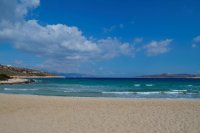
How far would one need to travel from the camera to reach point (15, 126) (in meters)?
10.6

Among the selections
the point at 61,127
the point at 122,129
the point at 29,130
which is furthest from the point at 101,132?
the point at 29,130

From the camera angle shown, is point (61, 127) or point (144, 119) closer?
point (61, 127)

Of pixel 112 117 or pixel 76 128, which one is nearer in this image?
pixel 76 128

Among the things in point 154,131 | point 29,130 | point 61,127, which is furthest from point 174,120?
point 29,130

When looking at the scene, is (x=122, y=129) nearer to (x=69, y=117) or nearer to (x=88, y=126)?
(x=88, y=126)

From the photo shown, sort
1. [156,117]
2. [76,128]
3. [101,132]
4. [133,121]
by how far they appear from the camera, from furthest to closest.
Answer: [156,117] < [133,121] < [76,128] < [101,132]

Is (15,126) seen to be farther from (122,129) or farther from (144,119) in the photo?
(144,119)

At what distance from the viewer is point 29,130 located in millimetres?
9898

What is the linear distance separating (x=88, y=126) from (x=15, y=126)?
263 cm

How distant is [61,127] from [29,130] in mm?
1146

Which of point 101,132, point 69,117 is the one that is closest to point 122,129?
point 101,132

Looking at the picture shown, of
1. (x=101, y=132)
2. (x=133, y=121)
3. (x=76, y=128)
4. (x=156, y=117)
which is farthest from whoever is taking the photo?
(x=156, y=117)

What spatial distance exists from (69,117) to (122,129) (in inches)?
143

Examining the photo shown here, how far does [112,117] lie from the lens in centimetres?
1262
